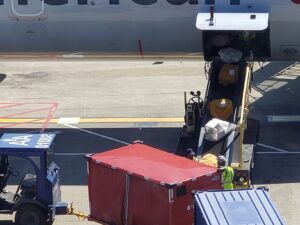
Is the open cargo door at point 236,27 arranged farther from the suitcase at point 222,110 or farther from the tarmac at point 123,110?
the tarmac at point 123,110

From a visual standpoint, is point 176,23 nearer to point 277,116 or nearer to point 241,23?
point 241,23

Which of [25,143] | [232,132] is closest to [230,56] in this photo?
[232,132]

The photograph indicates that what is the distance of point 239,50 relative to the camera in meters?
25.0

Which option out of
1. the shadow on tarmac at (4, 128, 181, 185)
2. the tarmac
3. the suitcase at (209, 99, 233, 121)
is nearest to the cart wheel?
the tarmac

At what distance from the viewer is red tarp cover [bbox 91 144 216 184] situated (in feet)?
58.2

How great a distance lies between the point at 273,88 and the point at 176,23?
8.06 metres

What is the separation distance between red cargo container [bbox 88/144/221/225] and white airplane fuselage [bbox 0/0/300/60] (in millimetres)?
6713

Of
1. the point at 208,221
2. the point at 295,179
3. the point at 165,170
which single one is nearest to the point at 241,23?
the point at 295,179

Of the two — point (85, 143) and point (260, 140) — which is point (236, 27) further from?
point (85, 143)

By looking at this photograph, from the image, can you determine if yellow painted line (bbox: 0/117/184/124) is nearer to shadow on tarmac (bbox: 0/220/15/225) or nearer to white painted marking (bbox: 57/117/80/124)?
white painted marking (bbox: 57/117/80/124)

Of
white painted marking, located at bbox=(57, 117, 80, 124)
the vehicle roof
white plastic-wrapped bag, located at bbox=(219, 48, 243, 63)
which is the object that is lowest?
white painted marking, located at bbox=(57, 117, 80, 124)

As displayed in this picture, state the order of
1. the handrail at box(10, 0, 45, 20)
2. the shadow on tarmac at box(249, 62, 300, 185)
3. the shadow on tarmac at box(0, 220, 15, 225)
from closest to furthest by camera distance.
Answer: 1. the shadow on tarmac at box(0, 220, 15, 225)
2. the shadow on tarmac at box(249, 62, 300, 185)
3. the handrail at box(10, 0, 45, 20)

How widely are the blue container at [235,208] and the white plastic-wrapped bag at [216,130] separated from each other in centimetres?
580

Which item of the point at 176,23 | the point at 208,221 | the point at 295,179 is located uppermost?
the point at 176,23
